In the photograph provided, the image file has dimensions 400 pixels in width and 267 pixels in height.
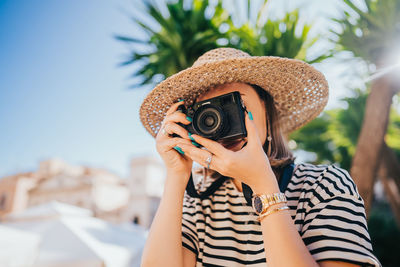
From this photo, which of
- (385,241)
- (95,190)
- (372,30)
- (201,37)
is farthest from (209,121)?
(95,190)

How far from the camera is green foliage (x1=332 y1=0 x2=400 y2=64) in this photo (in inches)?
116

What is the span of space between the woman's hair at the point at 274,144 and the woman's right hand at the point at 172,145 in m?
0.28

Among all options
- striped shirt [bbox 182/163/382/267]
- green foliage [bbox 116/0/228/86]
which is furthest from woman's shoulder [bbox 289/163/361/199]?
green foliage [bbox 116/0/228/86]

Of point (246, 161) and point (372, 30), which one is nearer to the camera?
point (246, 161)

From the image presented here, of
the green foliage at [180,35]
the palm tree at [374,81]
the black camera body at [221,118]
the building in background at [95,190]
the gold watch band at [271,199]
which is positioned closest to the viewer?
the gold watch band at [271,199]

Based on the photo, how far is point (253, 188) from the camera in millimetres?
1033

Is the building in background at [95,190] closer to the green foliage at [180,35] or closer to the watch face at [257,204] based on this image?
the green foliage at [180,35]

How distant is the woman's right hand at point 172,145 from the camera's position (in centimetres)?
130

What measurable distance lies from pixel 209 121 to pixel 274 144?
1.59 ft

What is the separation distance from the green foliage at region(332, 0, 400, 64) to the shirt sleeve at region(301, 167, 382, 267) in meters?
2.89

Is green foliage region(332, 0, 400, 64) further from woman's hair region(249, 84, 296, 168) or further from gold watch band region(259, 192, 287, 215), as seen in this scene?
gold watch band region(259, 192, 287, 215)

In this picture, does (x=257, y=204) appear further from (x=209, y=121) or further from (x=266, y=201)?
(x=209, y=121)

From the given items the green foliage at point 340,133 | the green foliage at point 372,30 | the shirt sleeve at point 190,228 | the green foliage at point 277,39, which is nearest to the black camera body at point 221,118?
the shirt sleeve at point 190,228

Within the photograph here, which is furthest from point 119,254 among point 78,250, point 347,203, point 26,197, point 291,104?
point 26,197
